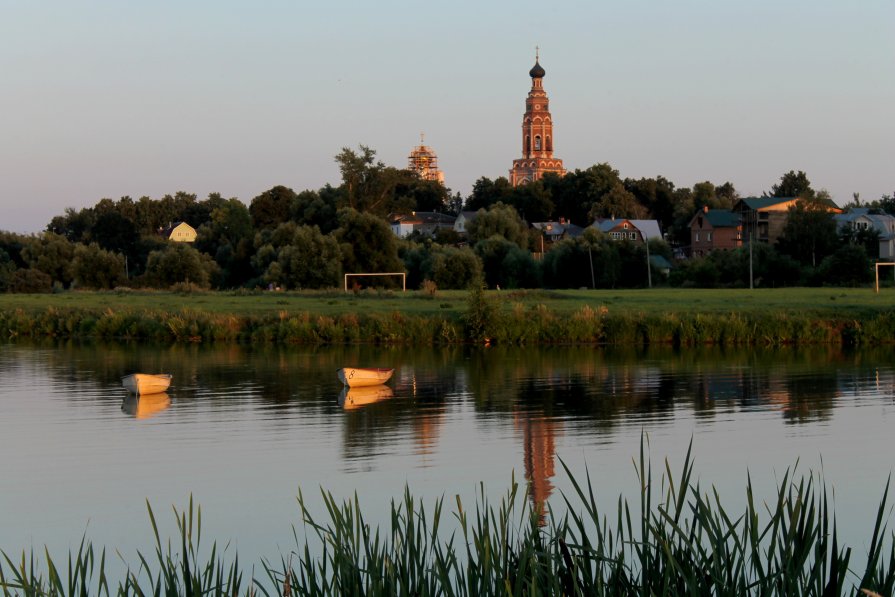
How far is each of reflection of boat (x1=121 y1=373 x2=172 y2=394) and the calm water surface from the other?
0.57 m

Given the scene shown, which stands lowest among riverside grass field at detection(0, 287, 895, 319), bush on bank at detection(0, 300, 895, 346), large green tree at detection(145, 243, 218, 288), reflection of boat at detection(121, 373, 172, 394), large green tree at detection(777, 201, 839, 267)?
reflection of boat at detection(121, 373, 172, 394)

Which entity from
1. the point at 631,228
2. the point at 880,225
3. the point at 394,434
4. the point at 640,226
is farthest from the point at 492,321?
the point at 640,226

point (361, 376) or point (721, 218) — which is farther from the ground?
point (721, 218)

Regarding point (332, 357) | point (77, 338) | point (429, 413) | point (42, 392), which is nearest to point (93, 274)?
point (77, 338)

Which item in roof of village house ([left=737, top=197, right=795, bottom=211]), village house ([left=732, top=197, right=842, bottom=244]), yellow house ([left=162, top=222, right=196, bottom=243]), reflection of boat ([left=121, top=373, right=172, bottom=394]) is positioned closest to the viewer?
reflection of boat ([left=121, top=373, right=172, bottom=394])

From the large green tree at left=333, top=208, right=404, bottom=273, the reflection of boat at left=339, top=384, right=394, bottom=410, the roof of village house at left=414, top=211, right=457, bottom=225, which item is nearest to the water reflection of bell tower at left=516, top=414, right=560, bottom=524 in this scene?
the reflection of boat at left=339, top=384, right=394, bottom=410

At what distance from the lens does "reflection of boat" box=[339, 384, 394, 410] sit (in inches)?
1277

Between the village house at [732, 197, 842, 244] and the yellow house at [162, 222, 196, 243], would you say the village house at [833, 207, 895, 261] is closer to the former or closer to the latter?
the village house at [732, 197, 842, 244]

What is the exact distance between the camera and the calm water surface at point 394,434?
1916cm

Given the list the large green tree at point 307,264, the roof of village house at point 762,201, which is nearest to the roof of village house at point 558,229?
the roof of village house at point 762,201

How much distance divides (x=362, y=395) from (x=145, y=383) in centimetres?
600

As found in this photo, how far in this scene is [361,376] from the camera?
1378 inches

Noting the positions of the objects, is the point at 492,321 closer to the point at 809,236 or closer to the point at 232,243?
the point at 809,236

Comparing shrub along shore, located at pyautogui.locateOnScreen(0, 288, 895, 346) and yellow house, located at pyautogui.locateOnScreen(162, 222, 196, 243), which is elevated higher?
yellow house, located at pyautogui.locateOnScreen(162, 222, 196, 243)
